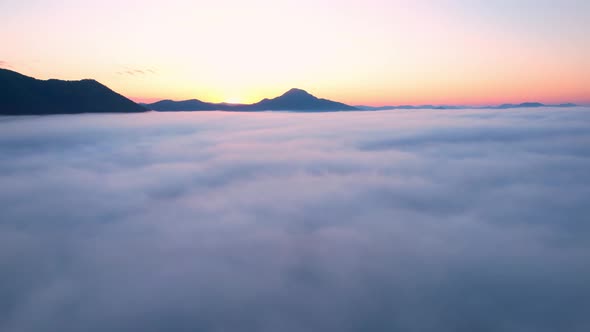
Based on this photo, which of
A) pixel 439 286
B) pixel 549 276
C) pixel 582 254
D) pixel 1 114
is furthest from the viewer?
pixel 1 114

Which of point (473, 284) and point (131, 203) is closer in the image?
point (473, 284)

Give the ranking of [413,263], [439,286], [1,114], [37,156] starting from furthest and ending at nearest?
1. [1,114]
2. [37,156]
3. [413,263]
4. [439,286]

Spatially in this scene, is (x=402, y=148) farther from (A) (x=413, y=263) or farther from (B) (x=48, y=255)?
(B) (x=48, y=255)

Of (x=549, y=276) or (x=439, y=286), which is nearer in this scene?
(x=439, y=286)

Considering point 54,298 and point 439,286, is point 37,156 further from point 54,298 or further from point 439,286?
point 439,286

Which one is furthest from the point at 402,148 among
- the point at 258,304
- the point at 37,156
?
the point at 37,156

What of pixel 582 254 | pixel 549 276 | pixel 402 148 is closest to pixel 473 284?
pixel 549 276

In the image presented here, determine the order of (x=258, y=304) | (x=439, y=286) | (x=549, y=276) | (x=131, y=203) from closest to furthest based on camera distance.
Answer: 1. (x=258, y=304)
2. (x=439, y=286)
3. (x=549, y=276)
4. (x=131, y=203)

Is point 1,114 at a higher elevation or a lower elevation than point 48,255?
higher

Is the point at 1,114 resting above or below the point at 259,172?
above
